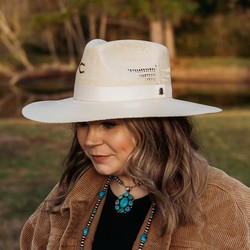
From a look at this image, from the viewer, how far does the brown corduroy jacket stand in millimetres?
1629

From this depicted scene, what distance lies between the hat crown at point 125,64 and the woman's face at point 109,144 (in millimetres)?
192

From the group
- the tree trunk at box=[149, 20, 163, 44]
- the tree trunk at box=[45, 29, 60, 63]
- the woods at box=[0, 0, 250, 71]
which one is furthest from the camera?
the tree trunk at box=[45, 29, 60, 63]

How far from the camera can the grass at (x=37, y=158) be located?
4.35m

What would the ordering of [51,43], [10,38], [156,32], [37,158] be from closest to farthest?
[37,158], [156,32], [10,38], [51,43]

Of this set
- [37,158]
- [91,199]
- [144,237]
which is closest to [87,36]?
[37,158]

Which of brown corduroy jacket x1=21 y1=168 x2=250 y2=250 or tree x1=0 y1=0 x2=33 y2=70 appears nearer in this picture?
brown corduroy jacket x1=21 y1=168 x2=250 y2=250

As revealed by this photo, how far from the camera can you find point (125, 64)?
5.64 ft

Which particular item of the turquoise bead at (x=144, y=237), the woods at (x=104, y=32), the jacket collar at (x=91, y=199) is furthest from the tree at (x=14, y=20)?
the turquoise bead at (x=144, y=237)

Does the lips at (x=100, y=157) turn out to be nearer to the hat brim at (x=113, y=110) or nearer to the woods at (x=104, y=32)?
the hat brim at (x=113, y=110)

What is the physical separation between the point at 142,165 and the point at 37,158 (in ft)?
16.6

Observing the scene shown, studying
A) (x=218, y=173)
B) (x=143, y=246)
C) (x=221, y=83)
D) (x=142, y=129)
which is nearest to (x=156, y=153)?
(x=142, y=129)

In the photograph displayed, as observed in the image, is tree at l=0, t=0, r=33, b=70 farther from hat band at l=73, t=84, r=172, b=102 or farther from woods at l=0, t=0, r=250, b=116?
hat band at l=73, t=84, r=172, b=102

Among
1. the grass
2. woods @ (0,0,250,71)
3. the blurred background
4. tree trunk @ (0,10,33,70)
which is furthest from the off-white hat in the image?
tree trunk @ (0,10,33,70)

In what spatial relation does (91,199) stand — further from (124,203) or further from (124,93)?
(124,93)
